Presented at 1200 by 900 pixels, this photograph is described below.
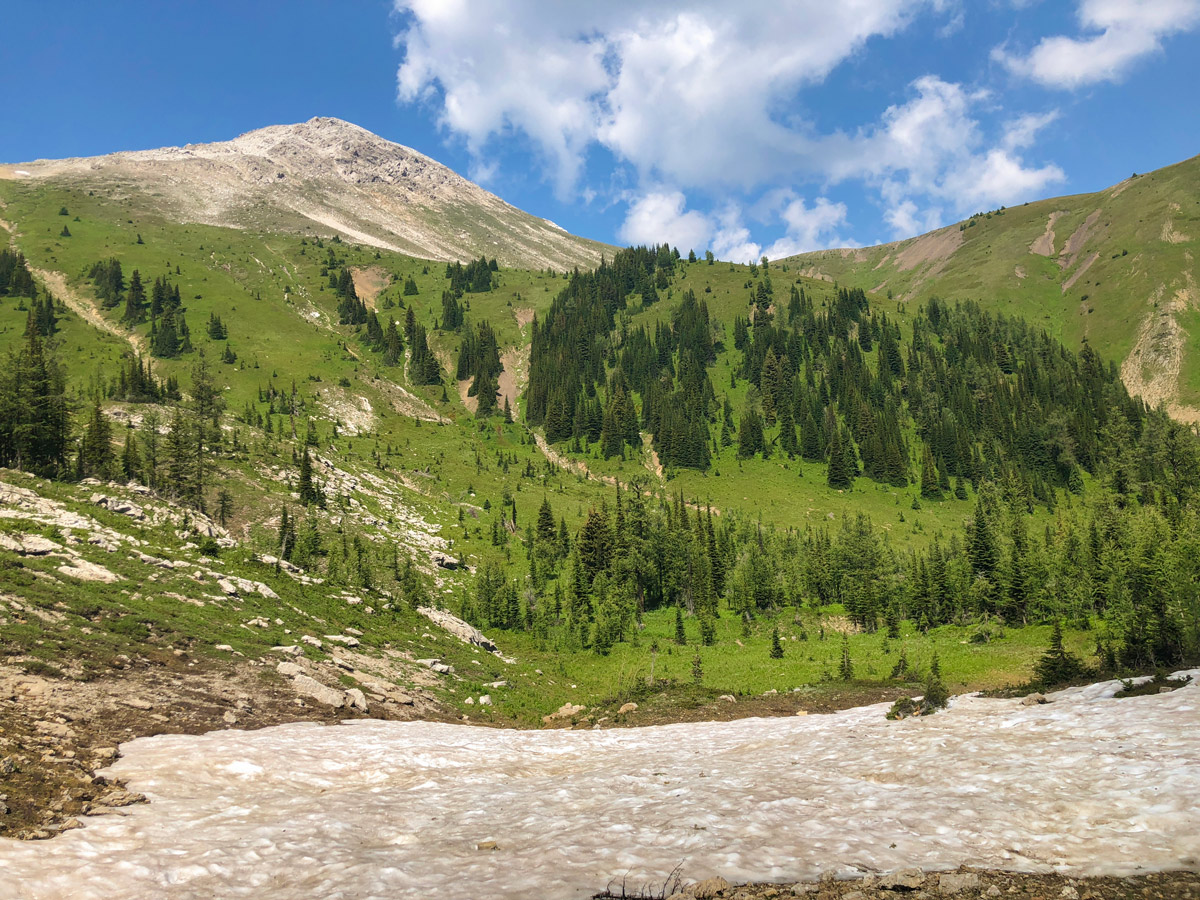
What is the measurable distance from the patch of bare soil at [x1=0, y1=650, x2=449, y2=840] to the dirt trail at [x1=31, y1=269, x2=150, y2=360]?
15796 cm

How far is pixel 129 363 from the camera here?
126688 mm

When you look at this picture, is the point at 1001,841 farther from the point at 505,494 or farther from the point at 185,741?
the point at 505,494

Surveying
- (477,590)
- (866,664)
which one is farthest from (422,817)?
(477,590)

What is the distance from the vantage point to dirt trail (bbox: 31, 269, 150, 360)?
147m

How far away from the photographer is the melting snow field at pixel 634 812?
7.62m

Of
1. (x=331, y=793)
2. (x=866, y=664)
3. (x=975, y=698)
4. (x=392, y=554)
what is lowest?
(x=866, y=664)

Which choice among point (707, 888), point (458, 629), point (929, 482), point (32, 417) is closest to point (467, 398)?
point (32, 417)

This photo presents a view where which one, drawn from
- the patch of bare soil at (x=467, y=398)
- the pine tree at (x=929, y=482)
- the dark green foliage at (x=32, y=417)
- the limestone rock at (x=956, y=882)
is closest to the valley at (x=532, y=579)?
the dark green foliage at (x=32, y=417)

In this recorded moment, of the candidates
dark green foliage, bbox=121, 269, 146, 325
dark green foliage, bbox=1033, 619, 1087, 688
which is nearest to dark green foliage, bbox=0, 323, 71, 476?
dark green foliage, bbox=1033, 619, 1087, 688

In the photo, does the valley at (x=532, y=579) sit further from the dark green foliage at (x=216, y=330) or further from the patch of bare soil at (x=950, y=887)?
the dark green foliage at (x=216, y=330)

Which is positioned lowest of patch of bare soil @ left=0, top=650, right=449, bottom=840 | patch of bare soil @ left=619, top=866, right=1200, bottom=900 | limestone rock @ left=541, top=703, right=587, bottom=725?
limestone rock @ left=541, top=703, right=587, bottom=725

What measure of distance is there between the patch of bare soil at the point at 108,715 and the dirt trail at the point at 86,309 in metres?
158

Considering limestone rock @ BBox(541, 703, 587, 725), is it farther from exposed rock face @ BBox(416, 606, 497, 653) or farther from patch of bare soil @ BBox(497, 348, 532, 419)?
patch of bare soil @ BBox(497, 348, 532, 419)

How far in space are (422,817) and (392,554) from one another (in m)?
57.7
